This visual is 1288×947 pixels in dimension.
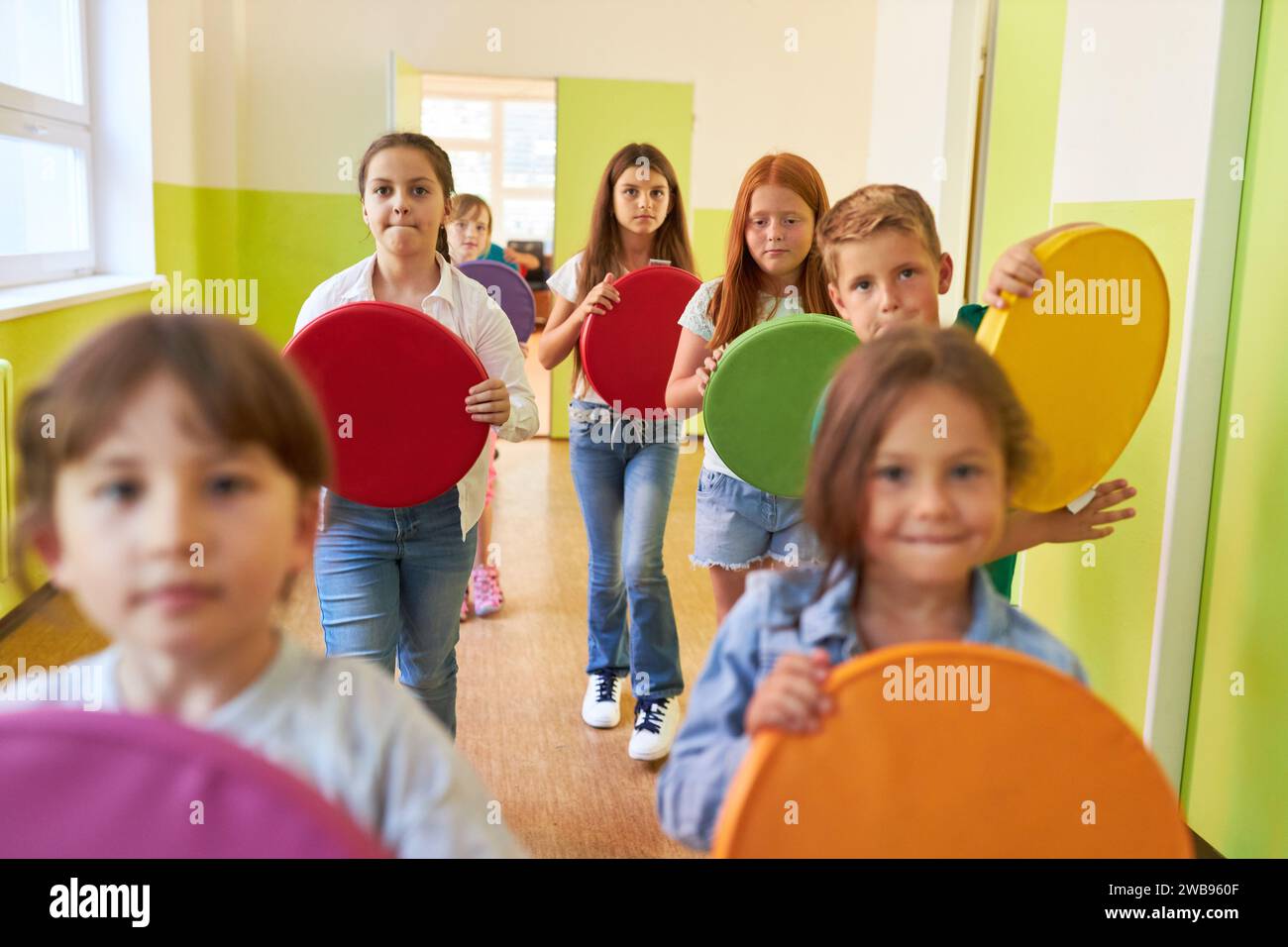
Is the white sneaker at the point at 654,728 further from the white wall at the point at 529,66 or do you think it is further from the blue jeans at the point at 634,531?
the white wall at the point at 529,66

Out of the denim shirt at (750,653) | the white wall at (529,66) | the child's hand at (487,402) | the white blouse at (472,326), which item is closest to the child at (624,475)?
the white blouse at (472,326)

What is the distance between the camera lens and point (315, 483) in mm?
1000

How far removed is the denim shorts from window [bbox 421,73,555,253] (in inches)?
471

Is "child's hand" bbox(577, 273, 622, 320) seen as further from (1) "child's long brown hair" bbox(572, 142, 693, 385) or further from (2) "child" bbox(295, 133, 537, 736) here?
(2) "child" bbox(295, 133, 537, 736)

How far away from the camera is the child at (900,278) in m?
1.75

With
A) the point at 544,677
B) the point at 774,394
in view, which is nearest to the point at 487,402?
the point at 774,394

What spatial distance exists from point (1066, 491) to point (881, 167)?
17.2 feet

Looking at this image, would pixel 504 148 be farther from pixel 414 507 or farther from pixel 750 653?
pixel 750 653

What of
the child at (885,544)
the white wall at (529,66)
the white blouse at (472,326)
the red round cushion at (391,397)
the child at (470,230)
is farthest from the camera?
the white wall at (529,66)

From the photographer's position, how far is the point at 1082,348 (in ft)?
5.59

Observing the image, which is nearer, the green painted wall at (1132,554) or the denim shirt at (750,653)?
the denim shirt at (750,653)

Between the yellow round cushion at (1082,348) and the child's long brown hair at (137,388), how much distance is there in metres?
1.04

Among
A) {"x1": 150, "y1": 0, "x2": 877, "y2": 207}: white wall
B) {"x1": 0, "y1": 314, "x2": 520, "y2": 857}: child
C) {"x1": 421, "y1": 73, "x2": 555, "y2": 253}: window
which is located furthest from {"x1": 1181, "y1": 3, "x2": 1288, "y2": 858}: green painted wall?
{"x1": 421, "y1": 73, "x2": 555, "y2": 253}: window
